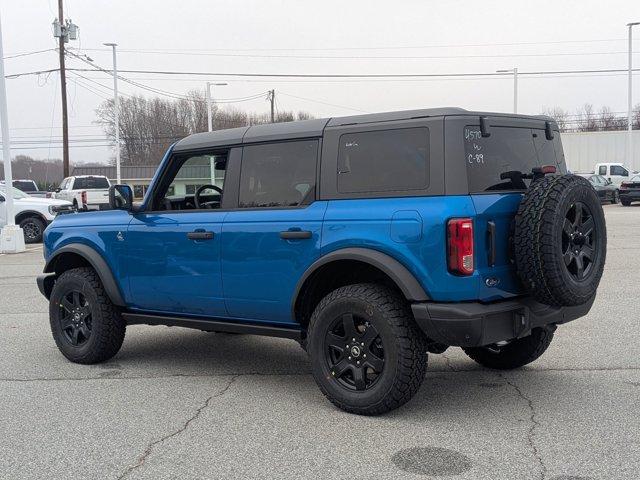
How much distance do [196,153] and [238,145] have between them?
1.64ft

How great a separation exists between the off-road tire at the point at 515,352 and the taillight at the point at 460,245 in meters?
1.48

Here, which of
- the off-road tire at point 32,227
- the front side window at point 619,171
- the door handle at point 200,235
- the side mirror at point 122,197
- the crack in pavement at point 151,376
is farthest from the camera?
the front side window at point 619,171

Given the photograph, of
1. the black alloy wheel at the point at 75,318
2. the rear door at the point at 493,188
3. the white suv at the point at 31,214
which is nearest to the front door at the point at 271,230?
the rear door at the point at 493,188

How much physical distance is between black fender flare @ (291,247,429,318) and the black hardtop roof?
3.08 feet

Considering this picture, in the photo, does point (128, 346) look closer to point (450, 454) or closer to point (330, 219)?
point (330, 219)

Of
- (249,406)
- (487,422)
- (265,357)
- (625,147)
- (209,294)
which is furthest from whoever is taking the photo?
(625,147)

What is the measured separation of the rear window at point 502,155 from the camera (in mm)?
4445

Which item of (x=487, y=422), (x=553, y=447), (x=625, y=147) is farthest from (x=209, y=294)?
(x=625, y=147)

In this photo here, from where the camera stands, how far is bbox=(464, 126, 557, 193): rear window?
445cm

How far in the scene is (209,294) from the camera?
17.6ft

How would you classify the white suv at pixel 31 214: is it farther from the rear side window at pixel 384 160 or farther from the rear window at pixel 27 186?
the rear window at pixel 27 186

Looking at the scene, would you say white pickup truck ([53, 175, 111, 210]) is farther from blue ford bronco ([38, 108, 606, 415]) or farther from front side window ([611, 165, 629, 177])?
front side window ([611, 165, 629, 177])

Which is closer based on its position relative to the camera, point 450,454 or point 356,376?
point 450,454

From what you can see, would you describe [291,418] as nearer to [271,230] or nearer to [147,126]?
[271,230]
